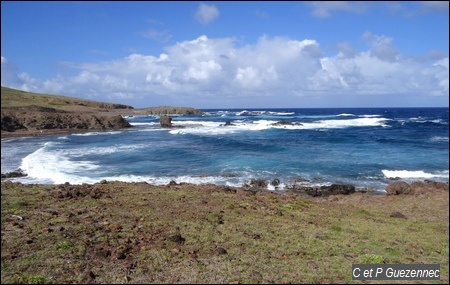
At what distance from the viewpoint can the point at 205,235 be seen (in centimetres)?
992

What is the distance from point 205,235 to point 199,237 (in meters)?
0.23

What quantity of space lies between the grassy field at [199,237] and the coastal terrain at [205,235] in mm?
33

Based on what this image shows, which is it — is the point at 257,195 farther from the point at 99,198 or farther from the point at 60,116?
the point at 60,116

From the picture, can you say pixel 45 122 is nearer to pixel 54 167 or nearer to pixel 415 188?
pixel 54 167

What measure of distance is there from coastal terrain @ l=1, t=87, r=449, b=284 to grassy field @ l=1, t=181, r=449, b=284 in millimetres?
33

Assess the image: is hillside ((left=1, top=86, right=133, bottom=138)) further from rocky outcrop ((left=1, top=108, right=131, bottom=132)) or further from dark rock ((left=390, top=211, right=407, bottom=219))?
dark rock ((left=390, top=211, right=407, bottom=219))

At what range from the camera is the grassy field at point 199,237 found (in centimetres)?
747

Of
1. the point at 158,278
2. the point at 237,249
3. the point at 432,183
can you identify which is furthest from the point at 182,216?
the point at 432,183

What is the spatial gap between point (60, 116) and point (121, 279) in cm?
5769

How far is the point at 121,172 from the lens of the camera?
2362cm

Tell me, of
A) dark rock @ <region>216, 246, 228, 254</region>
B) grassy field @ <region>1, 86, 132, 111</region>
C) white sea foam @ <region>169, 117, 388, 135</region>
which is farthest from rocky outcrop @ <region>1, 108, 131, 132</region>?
dark rock @ <region>216, 246, 228, 254</region>

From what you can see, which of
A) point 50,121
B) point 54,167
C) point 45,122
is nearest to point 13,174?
point 54,167

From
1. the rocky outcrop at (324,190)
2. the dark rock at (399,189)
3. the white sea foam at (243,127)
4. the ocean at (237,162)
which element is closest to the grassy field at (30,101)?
the white sea foam at (243,127)

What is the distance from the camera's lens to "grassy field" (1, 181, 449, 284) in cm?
747
